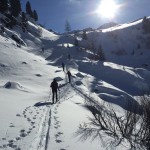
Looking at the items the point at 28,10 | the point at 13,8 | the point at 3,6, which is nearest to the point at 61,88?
the point at 3,6

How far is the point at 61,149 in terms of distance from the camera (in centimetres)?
1177

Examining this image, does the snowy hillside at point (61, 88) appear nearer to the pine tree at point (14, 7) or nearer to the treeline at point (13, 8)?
the treeline at point (13, 8)

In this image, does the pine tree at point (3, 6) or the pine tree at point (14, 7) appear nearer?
the pine tree at point (3, 6)

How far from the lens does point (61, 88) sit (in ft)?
138

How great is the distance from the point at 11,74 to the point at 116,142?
3765 cm

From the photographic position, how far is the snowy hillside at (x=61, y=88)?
13539mm

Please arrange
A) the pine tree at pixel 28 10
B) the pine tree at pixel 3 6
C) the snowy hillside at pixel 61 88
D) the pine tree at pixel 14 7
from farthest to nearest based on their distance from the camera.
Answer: the pine tree at pixel 28 10 → the pine tree at pixel 14 7 → the pine tree at pixel 3 6 → the snowy hillside at pixel 61 88

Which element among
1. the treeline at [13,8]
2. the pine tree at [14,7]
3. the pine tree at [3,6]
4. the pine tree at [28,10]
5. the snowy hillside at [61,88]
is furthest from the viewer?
the pine tree at [28,10]

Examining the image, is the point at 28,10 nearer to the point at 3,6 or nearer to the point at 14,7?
the point at 14,7

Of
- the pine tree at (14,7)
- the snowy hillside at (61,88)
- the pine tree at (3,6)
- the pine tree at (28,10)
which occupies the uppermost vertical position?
the pine tree at (28,10)

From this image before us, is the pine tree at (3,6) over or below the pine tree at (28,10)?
→ below

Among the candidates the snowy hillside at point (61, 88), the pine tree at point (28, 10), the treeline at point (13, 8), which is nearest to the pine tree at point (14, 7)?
the treeline at point (13, 8)

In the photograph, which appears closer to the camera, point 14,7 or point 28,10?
point 14,7

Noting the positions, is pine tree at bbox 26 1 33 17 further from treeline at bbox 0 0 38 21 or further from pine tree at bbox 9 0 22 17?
pine tree at bbox 9 0 22 17
